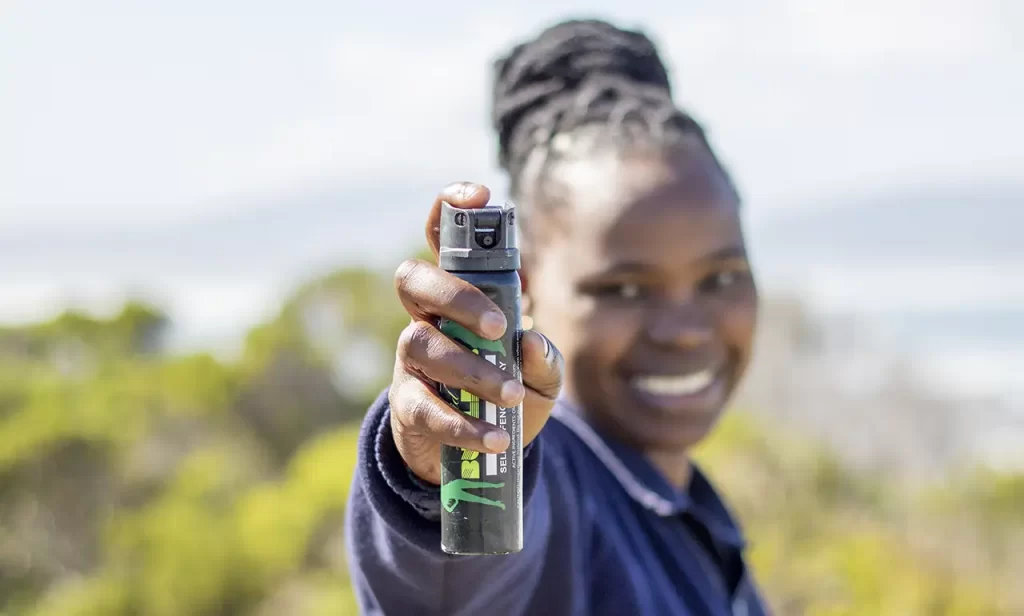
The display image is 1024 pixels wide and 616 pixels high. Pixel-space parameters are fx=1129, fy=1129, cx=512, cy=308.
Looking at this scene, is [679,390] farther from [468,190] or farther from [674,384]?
[468,190]

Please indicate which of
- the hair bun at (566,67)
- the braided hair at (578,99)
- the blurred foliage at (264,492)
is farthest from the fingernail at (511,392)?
the blurred foliage at (264,492)

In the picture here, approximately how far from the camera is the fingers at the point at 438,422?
111 cm

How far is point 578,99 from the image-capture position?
1961 millimetres

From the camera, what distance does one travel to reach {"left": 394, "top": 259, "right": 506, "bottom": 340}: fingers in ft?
3.58

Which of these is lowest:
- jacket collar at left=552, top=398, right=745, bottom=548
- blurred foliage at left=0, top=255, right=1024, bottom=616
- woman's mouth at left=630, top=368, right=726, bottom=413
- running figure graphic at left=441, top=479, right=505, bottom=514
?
blurred foliage at left=0, top=255, right=1024, bottom=616

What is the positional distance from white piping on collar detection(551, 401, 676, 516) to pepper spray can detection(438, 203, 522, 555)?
0.59 meters

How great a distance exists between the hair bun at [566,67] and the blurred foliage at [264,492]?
2.81m

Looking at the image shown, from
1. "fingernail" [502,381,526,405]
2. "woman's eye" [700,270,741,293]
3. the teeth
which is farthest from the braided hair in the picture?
"fingernail" [502,381,526,405]

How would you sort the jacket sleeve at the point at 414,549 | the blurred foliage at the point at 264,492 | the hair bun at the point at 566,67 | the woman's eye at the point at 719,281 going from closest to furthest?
the jacket sleeve at the point at 414,549
the woman's eye at the point at 719,281
the hair bun at the point at 566,67
the blurred foliage at the point at 264,492

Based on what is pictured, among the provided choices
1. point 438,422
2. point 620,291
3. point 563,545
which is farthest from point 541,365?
point 620,291

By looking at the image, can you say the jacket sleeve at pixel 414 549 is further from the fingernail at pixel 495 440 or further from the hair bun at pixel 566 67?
the hair bun at pixel 566 67

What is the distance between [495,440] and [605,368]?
710 millimetres

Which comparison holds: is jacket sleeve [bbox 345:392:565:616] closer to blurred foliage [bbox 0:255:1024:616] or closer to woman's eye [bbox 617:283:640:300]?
woman's eye [bbox 617:283:640:300]

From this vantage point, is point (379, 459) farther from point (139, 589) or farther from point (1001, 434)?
point (1001, 434)
